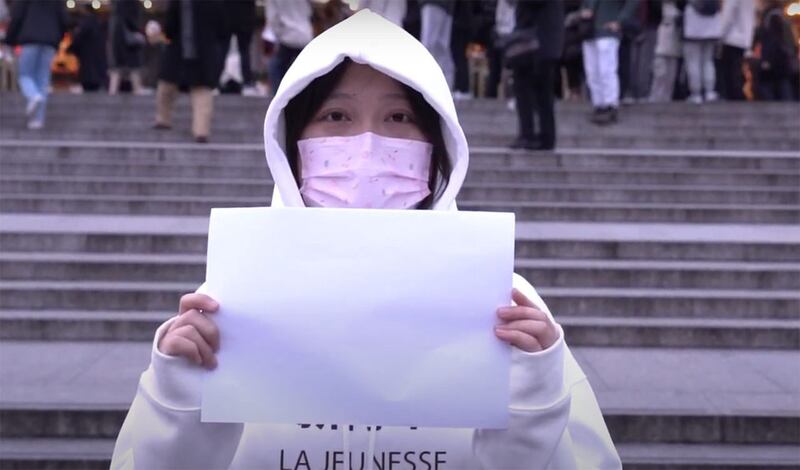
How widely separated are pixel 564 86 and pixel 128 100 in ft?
25.2

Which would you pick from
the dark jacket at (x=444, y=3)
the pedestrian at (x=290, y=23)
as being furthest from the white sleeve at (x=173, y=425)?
the dark jacket at (x=444, y=3)

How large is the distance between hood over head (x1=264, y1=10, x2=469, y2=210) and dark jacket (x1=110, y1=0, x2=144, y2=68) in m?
14.3

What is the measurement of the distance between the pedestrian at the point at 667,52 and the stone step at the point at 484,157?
402 cm

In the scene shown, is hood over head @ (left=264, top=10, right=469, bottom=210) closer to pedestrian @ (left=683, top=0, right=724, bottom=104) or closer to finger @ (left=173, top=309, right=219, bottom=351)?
finger @ (left=173, top=309, right=219, bottom=351)

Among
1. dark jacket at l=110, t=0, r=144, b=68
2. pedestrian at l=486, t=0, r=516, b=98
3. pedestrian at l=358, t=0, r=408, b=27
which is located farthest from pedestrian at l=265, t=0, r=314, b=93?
dark jacket at l=110, t=0, r=144, b=68

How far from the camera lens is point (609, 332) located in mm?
6805

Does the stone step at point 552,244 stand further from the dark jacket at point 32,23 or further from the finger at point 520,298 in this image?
the finger at point 520,298

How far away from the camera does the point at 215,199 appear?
9234mm

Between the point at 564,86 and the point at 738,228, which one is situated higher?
the point at 564,86

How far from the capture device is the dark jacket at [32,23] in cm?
1168

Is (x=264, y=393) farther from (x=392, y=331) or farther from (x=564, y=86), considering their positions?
(x=564, y=86)

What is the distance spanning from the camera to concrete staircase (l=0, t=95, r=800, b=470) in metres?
5.14

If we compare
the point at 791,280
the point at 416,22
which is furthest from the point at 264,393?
the point at 416,22

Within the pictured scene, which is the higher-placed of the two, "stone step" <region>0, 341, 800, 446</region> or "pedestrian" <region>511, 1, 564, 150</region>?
"pedestrian" <region>511, 1, 564, 150</region>
